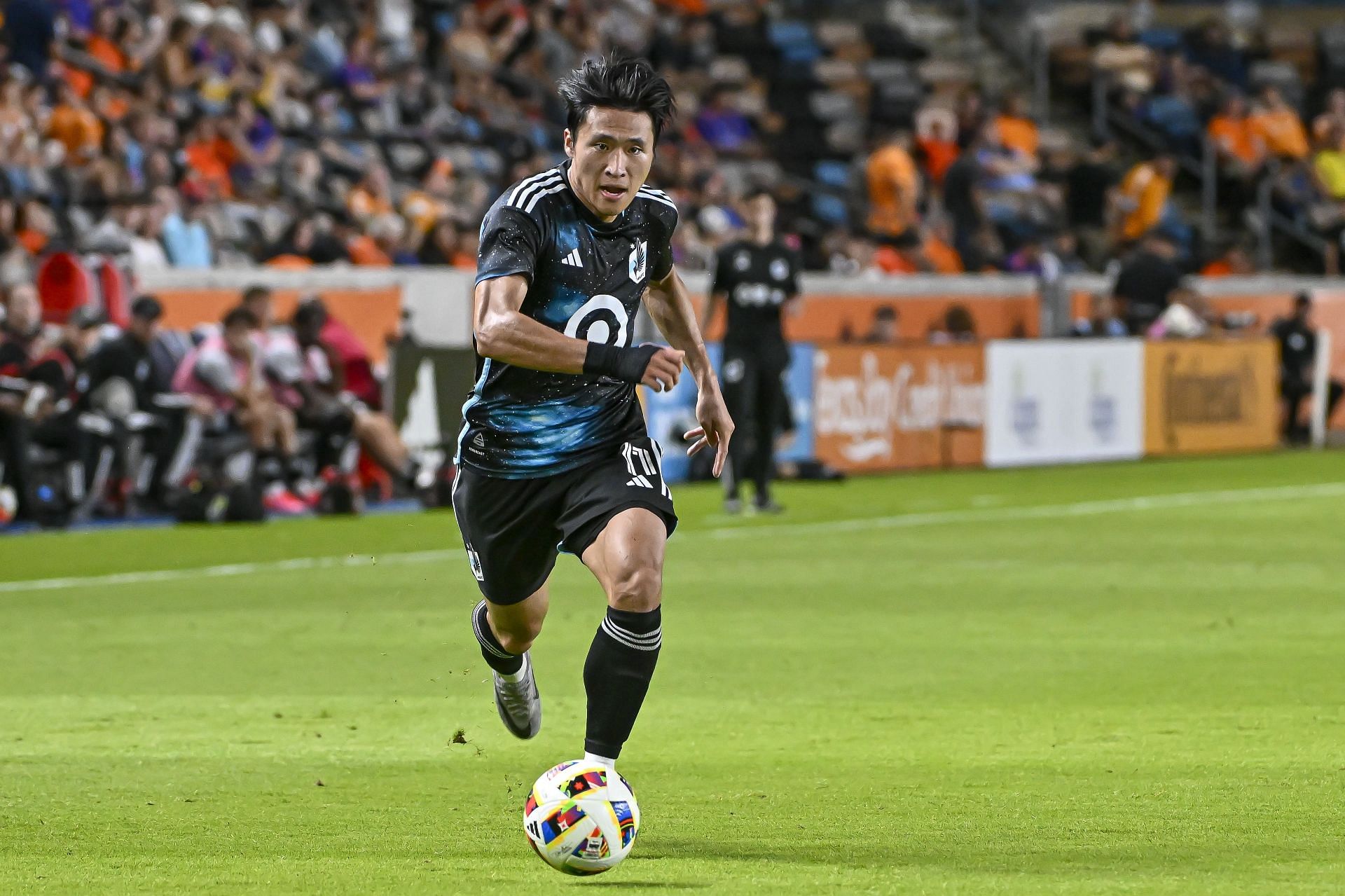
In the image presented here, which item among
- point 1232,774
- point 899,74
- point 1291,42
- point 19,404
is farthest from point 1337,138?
point 1232,774

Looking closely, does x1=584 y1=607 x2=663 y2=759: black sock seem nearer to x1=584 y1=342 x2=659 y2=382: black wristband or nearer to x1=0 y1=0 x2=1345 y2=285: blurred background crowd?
x1=584 y1=342 x2=659 y2=382: black wristband

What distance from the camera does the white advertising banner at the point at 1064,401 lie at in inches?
930

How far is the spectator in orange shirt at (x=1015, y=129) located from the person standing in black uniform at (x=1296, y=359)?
5404mm

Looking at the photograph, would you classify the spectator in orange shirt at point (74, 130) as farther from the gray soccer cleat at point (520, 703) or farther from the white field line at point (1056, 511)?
the gray soccer cleat at point (520, 703)

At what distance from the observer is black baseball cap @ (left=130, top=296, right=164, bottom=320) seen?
56.3 feet

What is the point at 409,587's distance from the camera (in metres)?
13.0

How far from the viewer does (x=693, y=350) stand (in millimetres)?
7020

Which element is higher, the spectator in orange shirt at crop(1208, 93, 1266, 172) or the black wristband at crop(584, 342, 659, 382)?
the black wristband at crop(584, 342, 659, 382)

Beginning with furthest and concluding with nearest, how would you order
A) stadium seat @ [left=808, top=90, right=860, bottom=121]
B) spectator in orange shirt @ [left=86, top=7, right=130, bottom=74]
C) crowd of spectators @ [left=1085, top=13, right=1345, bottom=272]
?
crowd of spectators @ [left=1085, top=13, right=1345, bottom=272] → stadium seat @ [left=808, top=90, right=860, bottom=121] → spectator in orange shirt @ [left=86, top=7, right=130, bottom=74]

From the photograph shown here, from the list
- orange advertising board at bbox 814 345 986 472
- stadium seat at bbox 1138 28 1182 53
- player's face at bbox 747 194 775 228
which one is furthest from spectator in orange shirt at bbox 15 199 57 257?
stadium seat at bbox 1138 28 1182 53

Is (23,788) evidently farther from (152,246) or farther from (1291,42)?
(1291,42)

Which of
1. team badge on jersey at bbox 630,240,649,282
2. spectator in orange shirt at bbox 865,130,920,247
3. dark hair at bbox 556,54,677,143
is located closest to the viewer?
dark hair at bbox 556,54,677,143

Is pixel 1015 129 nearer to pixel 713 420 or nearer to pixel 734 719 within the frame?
pixel 734 719

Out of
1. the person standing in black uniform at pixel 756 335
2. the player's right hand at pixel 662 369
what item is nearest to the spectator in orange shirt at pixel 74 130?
the person standing in black uniform at pixel 756 335
